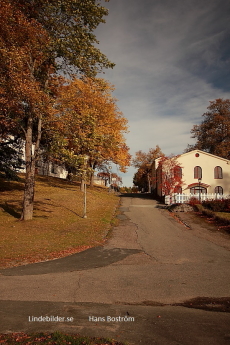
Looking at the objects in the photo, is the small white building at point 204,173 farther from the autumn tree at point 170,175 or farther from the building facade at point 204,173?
the autumn tree at point 170,175

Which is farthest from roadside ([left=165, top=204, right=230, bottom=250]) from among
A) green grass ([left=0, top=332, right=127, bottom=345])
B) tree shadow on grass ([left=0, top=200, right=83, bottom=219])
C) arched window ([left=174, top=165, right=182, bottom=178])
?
arched window ([left=174, top=165, right=182, bottom=178])

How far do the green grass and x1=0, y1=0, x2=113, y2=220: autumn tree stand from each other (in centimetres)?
1154

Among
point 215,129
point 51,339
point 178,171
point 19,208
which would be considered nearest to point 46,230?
point 19,208

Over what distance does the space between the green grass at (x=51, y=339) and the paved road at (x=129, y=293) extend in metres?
0.33

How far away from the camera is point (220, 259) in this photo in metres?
9.55

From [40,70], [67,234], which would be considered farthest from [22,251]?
[40,70]

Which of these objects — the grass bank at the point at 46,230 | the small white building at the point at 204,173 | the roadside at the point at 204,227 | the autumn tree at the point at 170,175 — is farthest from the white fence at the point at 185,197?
the grass bank at the point at 46,230

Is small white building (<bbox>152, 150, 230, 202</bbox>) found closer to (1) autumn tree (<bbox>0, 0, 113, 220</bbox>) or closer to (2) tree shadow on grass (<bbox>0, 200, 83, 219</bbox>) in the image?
(2) tree shadow on grass (<bbox>0, 200, 83, 219</bbox>)

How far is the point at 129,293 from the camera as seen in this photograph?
633 centimetres

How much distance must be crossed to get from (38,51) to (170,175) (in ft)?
81.3

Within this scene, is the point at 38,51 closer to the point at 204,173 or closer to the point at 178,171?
the point at 178,171

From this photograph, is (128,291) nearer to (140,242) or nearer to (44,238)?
(140,242)

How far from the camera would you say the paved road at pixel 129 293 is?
14.6 ft

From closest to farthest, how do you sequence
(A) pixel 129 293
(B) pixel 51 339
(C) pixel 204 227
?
(B) pixel 51 339, (A) pixel 129 293, (C) pixel 204 227
